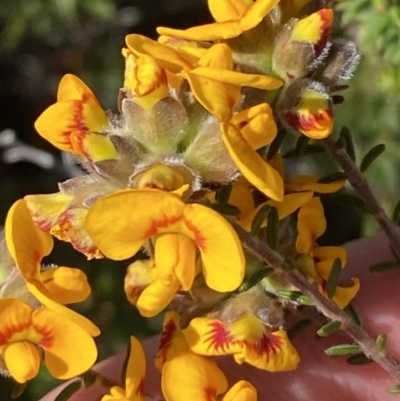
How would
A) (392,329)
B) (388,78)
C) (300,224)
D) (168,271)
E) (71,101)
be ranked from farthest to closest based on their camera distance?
(388,78) < (392,329) < (300,224) < (71,101) < (168,271)

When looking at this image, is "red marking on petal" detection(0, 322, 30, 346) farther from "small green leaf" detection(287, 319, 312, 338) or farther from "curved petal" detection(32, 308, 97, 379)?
"small green leaf" detection(287, 319, 312, 338)

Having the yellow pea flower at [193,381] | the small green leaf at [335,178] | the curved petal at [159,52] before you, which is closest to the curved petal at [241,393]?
the yellow pea flower at [193,381]

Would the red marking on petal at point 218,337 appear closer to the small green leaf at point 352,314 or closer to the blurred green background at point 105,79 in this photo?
the small green leaf at point 352,314

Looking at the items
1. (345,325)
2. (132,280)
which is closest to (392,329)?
(345,325)

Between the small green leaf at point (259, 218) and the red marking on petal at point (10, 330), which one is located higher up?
the small green leaf at point (259, 218)

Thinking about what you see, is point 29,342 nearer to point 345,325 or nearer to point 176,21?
point 345,325

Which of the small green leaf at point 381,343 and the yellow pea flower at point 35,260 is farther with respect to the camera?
the small green leaf at point 381,343
